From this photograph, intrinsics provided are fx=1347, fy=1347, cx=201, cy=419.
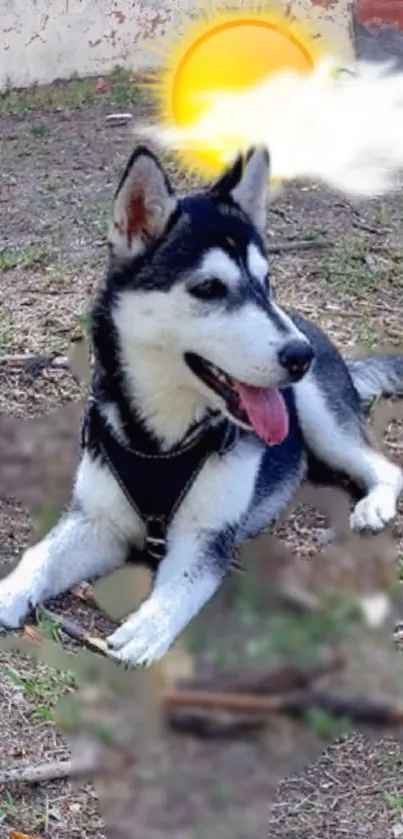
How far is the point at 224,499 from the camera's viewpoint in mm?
3629

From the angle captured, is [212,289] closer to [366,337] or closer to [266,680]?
[266,680]

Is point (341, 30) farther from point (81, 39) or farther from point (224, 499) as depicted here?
point (224, 499)

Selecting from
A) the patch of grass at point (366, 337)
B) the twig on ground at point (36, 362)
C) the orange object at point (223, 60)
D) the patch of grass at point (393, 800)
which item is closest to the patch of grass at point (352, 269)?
the patch of grass at point (366, 337)

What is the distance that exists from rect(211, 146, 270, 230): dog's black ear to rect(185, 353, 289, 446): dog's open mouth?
44cm

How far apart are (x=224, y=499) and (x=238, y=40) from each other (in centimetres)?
480

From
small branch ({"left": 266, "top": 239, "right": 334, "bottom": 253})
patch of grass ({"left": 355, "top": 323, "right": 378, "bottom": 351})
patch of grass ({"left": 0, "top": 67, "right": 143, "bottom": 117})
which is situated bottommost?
patch of grass ({"left": 0, "top": 67, "right": 143, "bottom": 117})

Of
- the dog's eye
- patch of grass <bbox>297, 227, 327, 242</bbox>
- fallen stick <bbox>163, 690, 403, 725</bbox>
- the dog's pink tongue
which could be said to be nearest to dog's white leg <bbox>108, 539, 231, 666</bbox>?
fallen stick <bbox>163, 690, 403, 725</bbox>

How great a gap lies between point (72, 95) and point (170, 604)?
5.84 m

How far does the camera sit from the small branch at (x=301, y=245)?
6.10 metres

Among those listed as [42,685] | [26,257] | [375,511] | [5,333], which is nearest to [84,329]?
[5,333]

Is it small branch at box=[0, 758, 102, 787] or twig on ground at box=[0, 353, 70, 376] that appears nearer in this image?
small branch at box=[0, 758, 102, 787]

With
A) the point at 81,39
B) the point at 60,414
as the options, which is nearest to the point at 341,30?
the point at 81,39

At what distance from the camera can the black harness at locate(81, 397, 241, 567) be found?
3.61m

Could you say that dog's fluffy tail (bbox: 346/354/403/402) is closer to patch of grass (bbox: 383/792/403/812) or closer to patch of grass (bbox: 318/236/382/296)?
patch of grass (bbox: 318/236/382/296)
